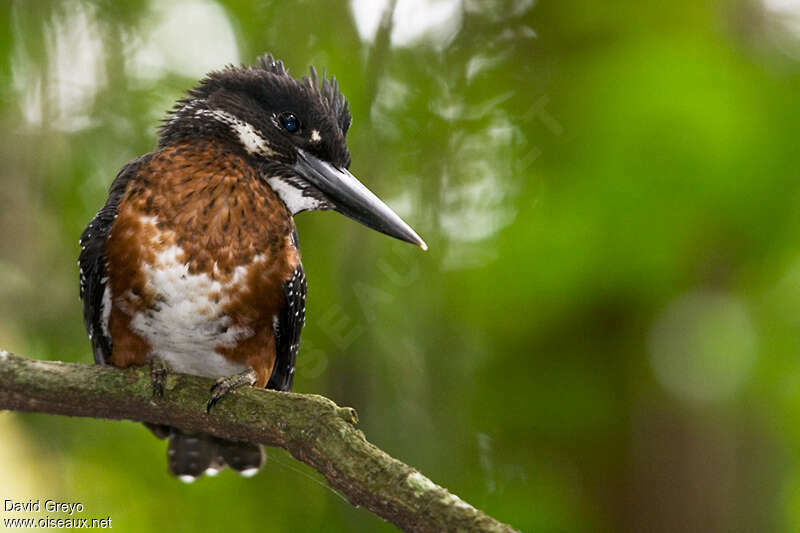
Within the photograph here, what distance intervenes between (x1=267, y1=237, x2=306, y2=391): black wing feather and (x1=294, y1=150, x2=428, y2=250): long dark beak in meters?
0.34

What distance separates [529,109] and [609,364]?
158cm

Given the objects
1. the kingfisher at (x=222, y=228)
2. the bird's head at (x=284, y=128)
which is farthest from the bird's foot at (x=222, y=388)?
the bird's head at (x=284, y=128)

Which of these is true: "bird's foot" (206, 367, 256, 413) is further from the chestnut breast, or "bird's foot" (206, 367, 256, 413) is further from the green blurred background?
the green blurred background

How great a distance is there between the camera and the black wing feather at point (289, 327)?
12.6 ft

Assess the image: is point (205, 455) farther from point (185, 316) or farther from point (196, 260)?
point (196, 260)

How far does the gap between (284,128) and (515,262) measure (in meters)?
1.54

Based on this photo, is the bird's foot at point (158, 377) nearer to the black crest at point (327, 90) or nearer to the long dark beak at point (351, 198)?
the long dark beak at point (351, 198)

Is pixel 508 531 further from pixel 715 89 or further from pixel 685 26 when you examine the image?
pixel 685 26

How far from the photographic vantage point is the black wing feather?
385 centimetres

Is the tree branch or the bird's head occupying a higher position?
the bird's head

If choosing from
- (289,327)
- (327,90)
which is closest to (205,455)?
(289,327)

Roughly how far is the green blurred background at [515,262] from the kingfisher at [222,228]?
3.68 ft

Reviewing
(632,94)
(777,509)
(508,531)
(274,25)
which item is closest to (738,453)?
(777,509)

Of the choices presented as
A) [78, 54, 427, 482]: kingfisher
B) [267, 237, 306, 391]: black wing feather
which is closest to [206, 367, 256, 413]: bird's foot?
[78, 54, 427, 482]: kingfisher
